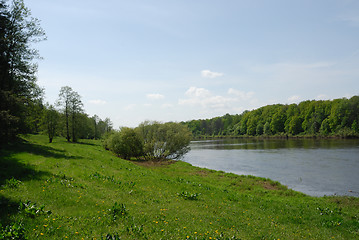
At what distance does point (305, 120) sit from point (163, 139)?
10074cm

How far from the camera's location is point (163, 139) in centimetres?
5012

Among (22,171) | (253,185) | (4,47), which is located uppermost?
(4,47)

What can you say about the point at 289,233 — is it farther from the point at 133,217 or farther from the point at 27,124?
→ the point at 27,124

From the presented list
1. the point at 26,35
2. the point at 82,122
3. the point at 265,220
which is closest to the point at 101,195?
the point at 265,220

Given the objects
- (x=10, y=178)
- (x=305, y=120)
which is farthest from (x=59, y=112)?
(x=305, y=120)

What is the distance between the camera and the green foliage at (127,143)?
4897 cm

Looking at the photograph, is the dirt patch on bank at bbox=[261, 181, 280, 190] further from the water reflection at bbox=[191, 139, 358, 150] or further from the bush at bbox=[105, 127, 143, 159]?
the water reflection at bbox=[191, 139, 358, 150]

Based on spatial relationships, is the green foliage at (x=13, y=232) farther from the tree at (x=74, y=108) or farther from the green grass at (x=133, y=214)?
the tree at (x=74, y=108)

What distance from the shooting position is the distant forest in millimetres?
100562

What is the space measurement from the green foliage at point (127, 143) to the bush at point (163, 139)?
4.14 feet

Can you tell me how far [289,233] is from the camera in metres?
10.8

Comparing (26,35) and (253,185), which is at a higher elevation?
(26,35)

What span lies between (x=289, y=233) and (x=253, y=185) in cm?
1579

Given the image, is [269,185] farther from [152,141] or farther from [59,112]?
[59,112]
